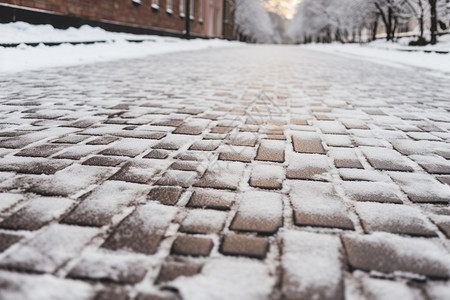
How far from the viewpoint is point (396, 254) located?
137 centimetres

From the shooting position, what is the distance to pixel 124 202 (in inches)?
67.6

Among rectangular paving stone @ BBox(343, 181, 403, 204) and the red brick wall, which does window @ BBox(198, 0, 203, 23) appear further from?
rectangular paving stone @ BBox(343, 181, 403, 204)

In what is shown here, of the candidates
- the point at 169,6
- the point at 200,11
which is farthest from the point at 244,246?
the point at 200,11

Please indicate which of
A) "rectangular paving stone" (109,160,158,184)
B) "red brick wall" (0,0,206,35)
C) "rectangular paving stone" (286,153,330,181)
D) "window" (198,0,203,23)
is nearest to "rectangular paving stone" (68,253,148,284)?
"rectangular paving stone" (109,160,158,184)

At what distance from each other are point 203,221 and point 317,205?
56 cm

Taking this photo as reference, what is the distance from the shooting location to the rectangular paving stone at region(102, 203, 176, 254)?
1363mm

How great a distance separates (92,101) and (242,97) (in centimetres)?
183

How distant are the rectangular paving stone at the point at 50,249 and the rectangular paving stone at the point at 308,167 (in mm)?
1161

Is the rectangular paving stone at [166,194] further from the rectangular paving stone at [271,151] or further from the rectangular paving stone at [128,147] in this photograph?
the rectangular paving stone at [271,151]

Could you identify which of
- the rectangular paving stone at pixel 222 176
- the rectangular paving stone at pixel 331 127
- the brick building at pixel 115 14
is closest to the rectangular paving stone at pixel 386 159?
the rectangular paving stone at pixel 331 127

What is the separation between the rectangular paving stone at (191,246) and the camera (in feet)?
4.37

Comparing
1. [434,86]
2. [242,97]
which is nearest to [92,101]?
[242,97]

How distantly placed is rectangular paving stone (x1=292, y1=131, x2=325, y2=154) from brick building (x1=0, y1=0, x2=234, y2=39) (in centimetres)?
909

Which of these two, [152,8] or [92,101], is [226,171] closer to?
[92,101]
